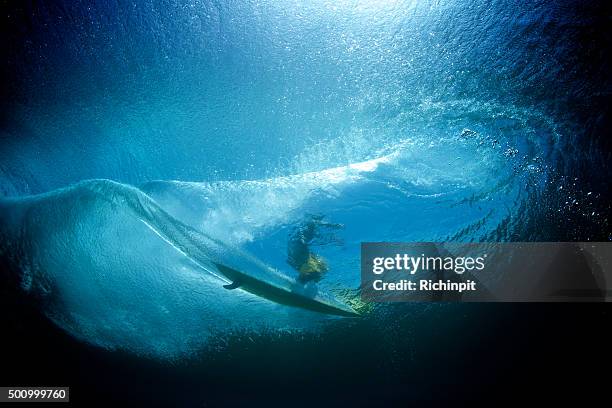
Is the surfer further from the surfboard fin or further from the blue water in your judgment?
the surfboard fin

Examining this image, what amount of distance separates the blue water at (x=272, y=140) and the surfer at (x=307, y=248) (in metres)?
0.07

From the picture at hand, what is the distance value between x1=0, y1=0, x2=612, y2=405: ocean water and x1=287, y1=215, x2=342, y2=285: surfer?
Result: 0.05 metres

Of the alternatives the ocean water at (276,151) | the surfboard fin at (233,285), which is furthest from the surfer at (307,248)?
the surfboard fin at (233,285)

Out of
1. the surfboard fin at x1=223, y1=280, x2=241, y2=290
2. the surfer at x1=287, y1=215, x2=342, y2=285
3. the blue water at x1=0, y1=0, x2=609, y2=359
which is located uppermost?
the blue water at x1=0, y1=0, x2=609, y2=359

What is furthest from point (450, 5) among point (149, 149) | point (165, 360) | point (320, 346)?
point (165, 360)

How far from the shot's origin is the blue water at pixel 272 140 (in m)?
2.46

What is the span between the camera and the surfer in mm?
2656

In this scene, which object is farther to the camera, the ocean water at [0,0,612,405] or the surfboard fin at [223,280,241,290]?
the surfboard fin at [223,280,241,290]

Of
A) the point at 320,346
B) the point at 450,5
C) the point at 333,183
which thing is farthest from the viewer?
the point at 320,346

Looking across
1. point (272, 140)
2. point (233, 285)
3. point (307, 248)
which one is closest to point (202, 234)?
point (233, 285)

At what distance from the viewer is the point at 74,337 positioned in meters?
3.30

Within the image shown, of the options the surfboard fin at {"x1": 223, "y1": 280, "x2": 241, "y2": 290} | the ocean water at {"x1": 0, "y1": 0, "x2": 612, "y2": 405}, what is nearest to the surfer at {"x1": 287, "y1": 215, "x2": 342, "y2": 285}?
the ocean water at {"x1": 0, "y1": 0, "x2": 612, "y2": 405}

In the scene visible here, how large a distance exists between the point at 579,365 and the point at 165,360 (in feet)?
14.8

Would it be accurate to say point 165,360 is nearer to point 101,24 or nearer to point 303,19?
point 101,24
